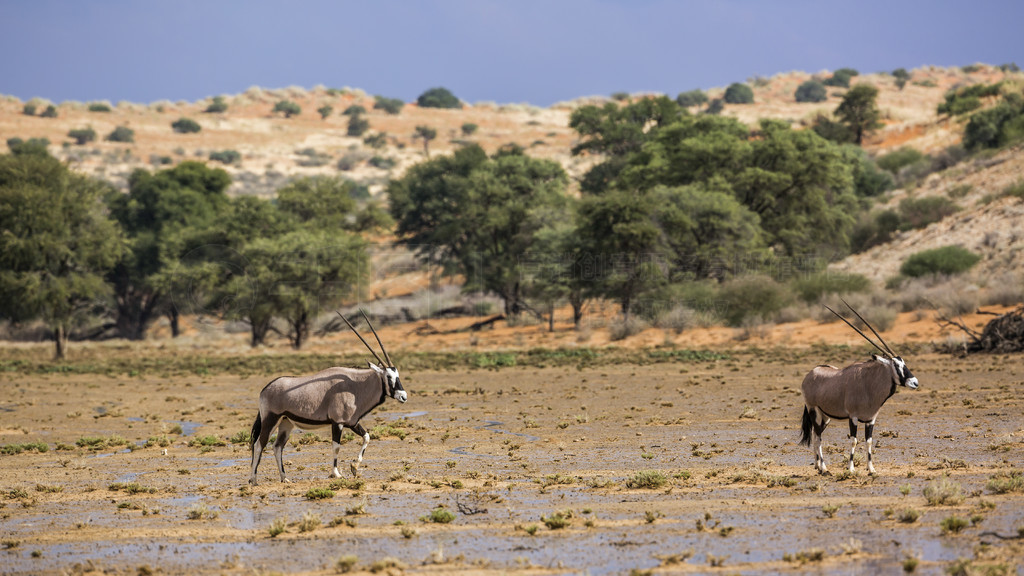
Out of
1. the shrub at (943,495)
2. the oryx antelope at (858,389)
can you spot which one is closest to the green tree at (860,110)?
the oryx antelope at (858,389)

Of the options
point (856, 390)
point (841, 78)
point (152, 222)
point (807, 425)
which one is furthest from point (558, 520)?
point (841, 78)

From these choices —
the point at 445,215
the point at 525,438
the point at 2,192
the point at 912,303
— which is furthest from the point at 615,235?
the point at 525,438

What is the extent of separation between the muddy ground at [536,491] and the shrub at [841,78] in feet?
413

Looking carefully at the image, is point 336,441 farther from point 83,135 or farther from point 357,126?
point 357,126

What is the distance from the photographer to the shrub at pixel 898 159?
76250 millimetres

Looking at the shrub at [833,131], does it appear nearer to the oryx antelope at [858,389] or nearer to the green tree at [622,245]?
the green tree at [622,245]

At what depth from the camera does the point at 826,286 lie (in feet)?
147

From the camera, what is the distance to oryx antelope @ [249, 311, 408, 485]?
1325 centimetres

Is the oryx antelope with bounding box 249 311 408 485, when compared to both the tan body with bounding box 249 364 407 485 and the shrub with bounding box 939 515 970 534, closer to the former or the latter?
the tan body with bounding box 249 364 407 485

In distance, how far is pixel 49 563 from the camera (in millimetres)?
Answer: 9562

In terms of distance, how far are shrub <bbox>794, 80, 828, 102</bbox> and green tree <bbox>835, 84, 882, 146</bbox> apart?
141 ft

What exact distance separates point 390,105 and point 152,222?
74615 millimetres

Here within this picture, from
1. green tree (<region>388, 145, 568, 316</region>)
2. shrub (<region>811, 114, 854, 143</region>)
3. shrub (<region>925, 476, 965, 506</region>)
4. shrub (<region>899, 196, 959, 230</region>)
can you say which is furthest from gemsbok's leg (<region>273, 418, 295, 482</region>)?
shrub (<region>811, 114, 854, 143</region>)

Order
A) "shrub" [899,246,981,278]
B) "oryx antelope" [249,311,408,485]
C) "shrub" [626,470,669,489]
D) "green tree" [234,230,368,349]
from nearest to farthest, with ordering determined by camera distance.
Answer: "shrub" [626,470,669,489]
"oryx antelope" [249,311,408,485]
"shrub" [899,246,981,278]
"green tree" [234,230,368,349]
